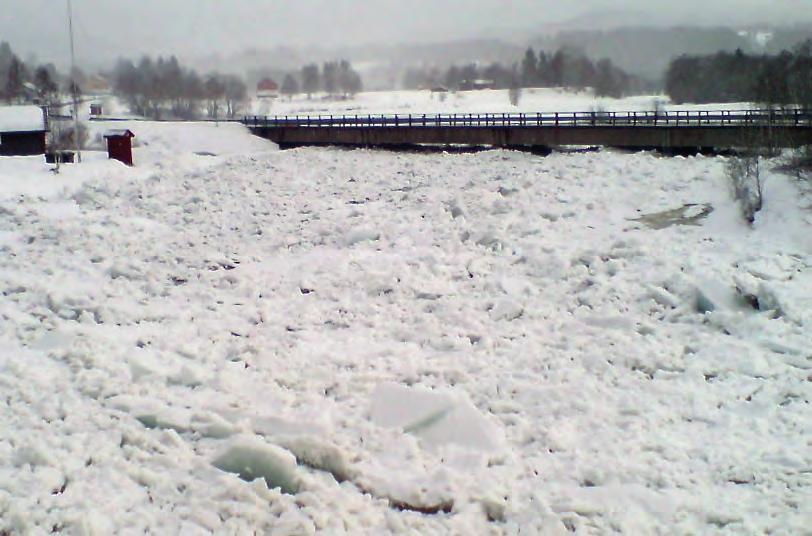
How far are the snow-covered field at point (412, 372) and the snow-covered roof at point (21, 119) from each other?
32041mm

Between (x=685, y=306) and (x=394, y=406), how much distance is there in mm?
5997

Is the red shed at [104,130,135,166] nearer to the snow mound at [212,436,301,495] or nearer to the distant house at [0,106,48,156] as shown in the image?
the distant house at [0,106,48,156]

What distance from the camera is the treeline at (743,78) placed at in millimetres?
29922

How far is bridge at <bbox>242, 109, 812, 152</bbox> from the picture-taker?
38.6 m

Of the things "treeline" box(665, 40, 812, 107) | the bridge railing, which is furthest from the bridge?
"treeline" box(665, 40, 812, 107)

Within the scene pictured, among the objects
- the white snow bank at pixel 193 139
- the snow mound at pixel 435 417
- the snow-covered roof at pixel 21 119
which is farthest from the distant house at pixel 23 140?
the snow mound at pixel 435 417

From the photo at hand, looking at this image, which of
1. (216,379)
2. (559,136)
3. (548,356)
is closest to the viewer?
(216,379)

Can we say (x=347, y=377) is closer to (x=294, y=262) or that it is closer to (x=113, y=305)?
(x=113, y=305)

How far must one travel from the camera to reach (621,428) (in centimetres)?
832

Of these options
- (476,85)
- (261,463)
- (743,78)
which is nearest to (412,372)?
(261,463)

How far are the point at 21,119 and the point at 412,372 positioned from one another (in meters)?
53.5

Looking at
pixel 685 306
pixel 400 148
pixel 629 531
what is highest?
pixel 400 148

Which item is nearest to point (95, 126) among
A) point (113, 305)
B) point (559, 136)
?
point (559, 136)

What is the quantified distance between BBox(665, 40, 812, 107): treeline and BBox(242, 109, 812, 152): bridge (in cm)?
105
